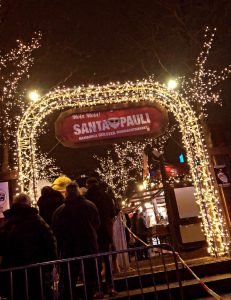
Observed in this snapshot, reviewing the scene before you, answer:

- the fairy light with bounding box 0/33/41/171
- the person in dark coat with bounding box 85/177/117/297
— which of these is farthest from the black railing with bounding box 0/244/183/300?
the fairy light with bounding box 0/33/41/171

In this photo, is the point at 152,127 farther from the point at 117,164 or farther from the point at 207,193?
the point at 117,164

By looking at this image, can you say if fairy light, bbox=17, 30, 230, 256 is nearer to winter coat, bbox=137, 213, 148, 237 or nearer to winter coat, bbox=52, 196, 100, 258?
winter coat, bbox=52, 196, 100, 258

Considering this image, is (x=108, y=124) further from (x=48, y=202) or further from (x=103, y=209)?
(x=48, y=202)

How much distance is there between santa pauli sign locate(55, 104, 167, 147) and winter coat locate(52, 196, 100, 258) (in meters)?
3.18

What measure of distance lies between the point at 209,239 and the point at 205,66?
826 centimetres

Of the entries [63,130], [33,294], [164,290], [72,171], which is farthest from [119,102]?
[72,171]

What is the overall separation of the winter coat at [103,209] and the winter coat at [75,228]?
0.90 m

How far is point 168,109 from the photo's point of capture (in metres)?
9.26

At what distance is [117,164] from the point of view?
3444cm

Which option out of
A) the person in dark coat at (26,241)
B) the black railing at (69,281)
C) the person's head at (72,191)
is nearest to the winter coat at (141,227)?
the black railing at (69,281)

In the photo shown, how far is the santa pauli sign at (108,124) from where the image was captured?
8.42 metres

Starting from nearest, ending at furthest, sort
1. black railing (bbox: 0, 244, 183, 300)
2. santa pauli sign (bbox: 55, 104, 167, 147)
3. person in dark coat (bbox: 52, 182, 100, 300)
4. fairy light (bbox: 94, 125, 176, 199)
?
black railing (bbox: 0, 244, 183, 300)
person in dark coat (bbox: 52, 182, 100, 300)
santa pauli sign (bbox: 55, 104, 167, 147)
fairy light (bbox: 94, 125, 176, 199)

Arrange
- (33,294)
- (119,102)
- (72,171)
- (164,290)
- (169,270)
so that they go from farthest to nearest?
1. (72,171)
2. (119,102)
3. (169,270)
4. (164,290)
5. (33,294)

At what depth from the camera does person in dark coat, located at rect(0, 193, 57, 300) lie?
462 cm
